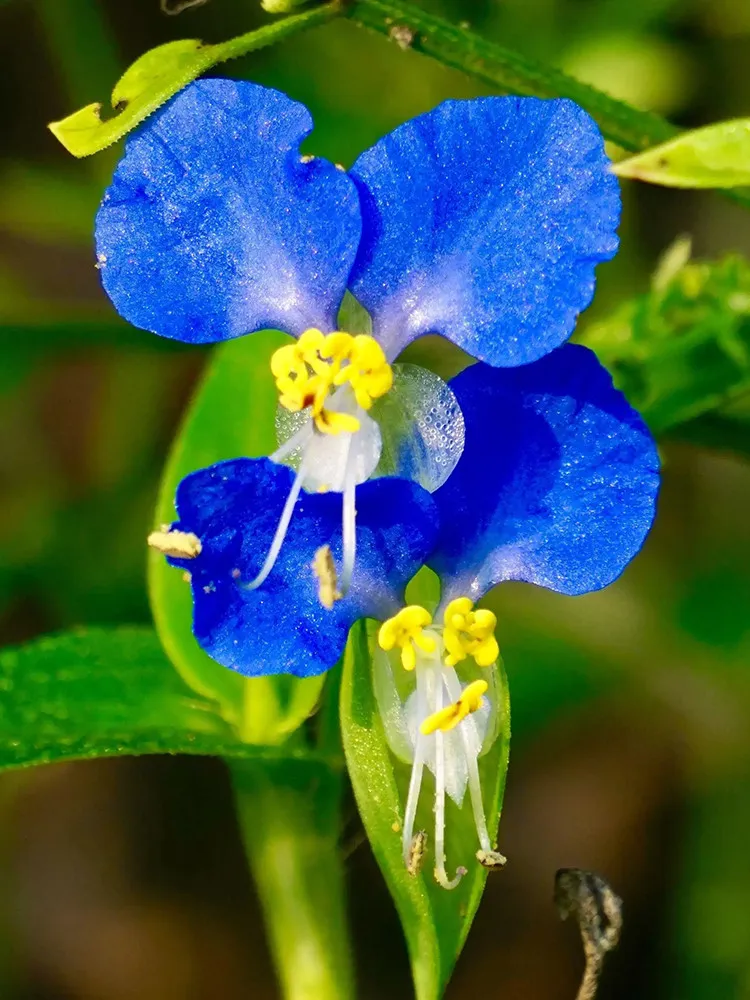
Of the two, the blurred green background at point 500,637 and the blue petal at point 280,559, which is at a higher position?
the blue petal at point 280,559

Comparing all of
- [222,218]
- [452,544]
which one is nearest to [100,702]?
[452,544]

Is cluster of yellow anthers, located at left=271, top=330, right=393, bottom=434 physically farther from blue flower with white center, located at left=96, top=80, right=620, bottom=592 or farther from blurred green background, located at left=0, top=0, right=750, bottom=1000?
blurred green background, located at left=0, top=0, right=750, bottom=1000

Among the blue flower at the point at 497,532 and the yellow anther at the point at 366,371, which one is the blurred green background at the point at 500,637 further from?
the yellow anther at the point at 366,371

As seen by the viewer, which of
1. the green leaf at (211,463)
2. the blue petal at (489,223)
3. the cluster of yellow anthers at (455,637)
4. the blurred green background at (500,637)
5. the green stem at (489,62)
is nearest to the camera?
the blue petal at (489,223)

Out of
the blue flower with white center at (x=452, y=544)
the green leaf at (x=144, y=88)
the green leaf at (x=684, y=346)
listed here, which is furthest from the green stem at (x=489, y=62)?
the blue flower with white center at (x=452, y=544)

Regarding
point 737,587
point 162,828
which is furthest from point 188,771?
point 737,587

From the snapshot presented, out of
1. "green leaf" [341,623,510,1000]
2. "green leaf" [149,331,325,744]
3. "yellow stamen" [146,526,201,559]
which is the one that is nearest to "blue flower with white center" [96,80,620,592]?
"yellow stamen" [146,526,201,559]
